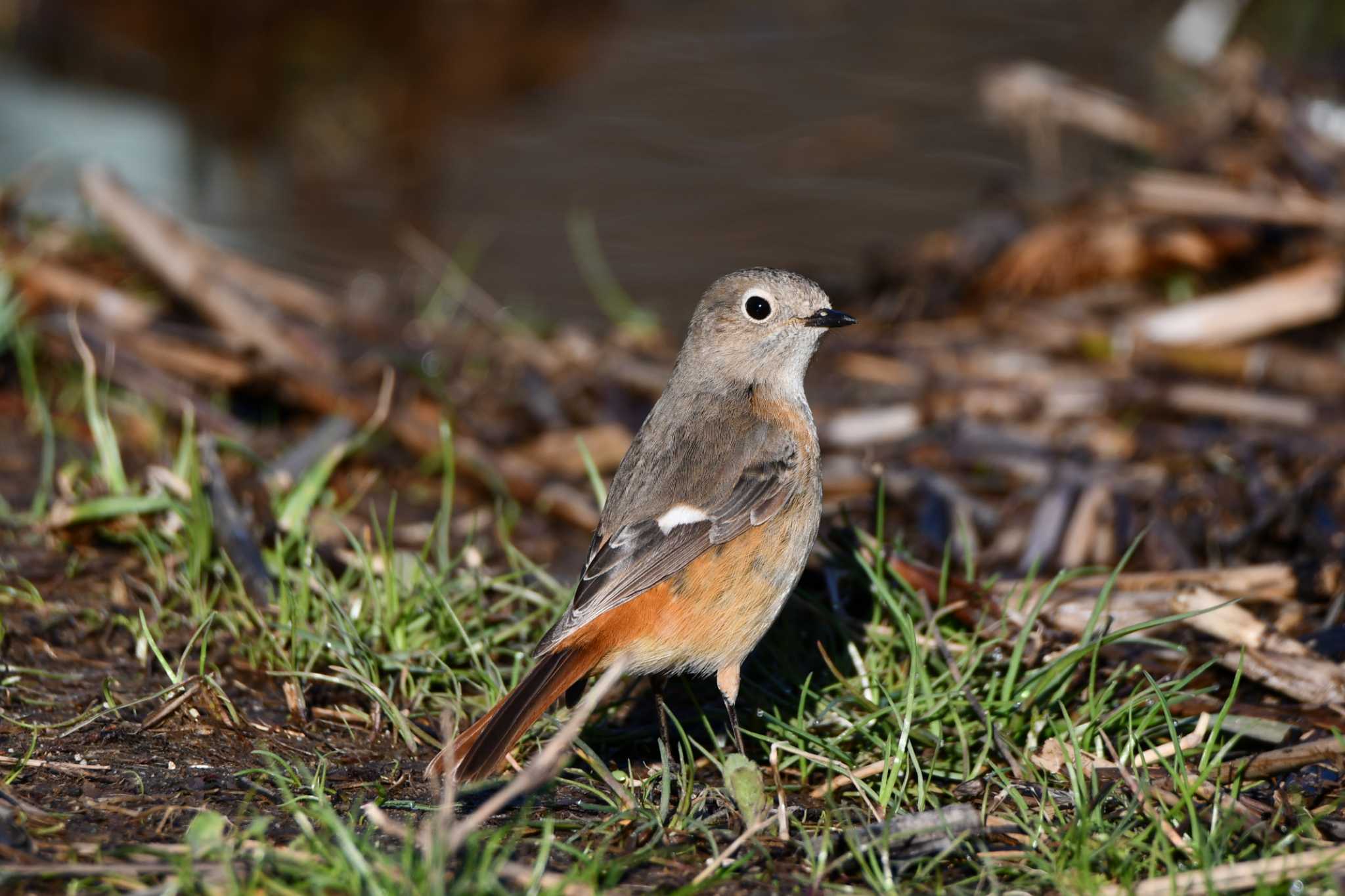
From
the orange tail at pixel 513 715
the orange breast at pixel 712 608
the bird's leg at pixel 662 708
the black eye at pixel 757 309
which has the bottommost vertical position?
the bird's leg at pixel 662 708

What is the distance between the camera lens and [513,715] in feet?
11.1

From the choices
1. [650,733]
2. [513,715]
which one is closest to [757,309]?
[650,733]

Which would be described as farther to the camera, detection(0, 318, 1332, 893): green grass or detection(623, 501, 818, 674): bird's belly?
detection(623, 501, 818, 674): bird's belly

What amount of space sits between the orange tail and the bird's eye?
4.32ft

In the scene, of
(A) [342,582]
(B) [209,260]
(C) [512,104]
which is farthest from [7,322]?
(C) [512,104]

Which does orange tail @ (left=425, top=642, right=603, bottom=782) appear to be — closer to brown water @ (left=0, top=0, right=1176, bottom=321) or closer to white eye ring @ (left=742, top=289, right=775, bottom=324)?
white eye ring @ (left=742, top=289, right=775, bottom=324)

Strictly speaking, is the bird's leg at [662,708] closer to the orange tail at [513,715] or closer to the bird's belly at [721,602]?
the bird's belly at [721,602]

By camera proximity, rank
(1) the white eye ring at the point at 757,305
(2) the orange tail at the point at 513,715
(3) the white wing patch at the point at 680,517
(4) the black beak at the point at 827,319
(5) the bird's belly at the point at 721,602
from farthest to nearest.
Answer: (1) the white eye ring at the point at 757,305
(4) the black beak at the point at 827,319
(3) the white wing patch at the point at 680,517
(5) the bird's belly at the point at 721,602
(2) the orange tail at the point at 513,715

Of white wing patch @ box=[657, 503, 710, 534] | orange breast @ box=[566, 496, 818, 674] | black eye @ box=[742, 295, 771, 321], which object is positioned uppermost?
black eye @ box=[742, 295, 771, 321]

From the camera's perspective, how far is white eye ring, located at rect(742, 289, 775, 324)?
174 inches

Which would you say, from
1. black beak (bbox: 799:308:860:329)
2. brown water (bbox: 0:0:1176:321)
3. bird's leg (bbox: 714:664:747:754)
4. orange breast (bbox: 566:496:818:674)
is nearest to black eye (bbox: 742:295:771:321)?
black beak (bbox: 799:308:860:329)

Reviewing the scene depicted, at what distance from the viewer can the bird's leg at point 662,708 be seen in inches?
145

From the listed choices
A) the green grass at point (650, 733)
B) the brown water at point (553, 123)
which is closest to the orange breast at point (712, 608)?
the green grass at point (650, 733)

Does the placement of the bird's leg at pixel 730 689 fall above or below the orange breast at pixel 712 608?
below
